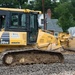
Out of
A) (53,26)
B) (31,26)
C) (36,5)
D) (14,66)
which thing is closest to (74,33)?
(31,26)

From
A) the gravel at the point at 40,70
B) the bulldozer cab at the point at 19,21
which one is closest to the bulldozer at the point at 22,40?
the bulldozer cab at the point at 19,21

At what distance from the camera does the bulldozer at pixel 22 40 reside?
1758cm

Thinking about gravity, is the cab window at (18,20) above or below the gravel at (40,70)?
above

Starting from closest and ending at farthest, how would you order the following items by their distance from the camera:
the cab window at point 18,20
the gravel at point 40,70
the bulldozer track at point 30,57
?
the gravel at point 40,70 < the bulldozer track at point 30,57 < the cab window at point 18,20

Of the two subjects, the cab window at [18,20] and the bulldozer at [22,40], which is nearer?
the bulldozer at [22,40]

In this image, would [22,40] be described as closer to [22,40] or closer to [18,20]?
[22,40]

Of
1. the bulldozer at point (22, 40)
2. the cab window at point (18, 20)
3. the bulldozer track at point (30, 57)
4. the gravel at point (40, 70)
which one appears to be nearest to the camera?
the gravel at point (40, 70)

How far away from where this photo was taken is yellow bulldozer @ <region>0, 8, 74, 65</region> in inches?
692

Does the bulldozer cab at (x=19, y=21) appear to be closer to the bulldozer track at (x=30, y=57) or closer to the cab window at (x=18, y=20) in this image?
the cab window at (x=18, y=20)

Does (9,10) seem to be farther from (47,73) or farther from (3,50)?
(47,73)

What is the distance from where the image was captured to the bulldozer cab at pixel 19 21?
17969 mm

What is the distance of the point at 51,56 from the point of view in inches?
712

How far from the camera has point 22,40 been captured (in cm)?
1811

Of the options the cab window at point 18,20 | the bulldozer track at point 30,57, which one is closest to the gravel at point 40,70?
the bulldozer track at point 30,57
